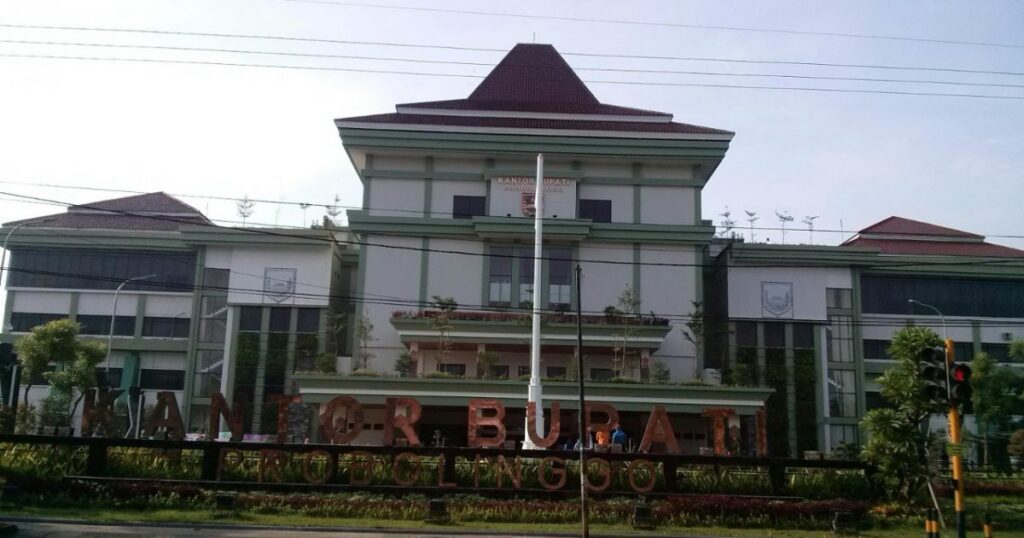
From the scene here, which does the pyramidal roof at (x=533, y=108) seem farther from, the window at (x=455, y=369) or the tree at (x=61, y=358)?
the tree at (x=61, y=358)

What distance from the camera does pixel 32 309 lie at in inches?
2196

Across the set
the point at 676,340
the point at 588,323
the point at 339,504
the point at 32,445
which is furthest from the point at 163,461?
the point at 676,340

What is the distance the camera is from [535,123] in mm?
48844

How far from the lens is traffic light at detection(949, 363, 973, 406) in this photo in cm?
1647

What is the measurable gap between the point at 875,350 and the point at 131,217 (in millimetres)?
46826

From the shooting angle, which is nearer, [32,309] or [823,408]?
[823,408]

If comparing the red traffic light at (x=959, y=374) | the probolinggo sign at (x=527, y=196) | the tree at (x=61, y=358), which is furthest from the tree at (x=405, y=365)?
the red traffic light at (x=959, y=374)

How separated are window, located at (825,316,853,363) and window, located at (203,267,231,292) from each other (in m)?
33.0

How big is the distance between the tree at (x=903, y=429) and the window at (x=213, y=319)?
1449 inches

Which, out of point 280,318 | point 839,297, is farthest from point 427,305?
point 839,297

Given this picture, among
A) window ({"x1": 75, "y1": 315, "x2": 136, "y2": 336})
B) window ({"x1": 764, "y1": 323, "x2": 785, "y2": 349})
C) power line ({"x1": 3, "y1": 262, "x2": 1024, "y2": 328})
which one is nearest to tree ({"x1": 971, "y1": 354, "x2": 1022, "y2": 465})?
power line ({"x1": 3, "y1": 262, "x2": 1024, "y2": 328})

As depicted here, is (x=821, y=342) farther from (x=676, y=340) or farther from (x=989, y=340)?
(x=989, y=340)

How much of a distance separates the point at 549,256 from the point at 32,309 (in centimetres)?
3241

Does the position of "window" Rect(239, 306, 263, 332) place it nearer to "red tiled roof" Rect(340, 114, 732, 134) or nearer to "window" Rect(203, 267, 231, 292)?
"window" Rect(203, 267, 231, 292)
